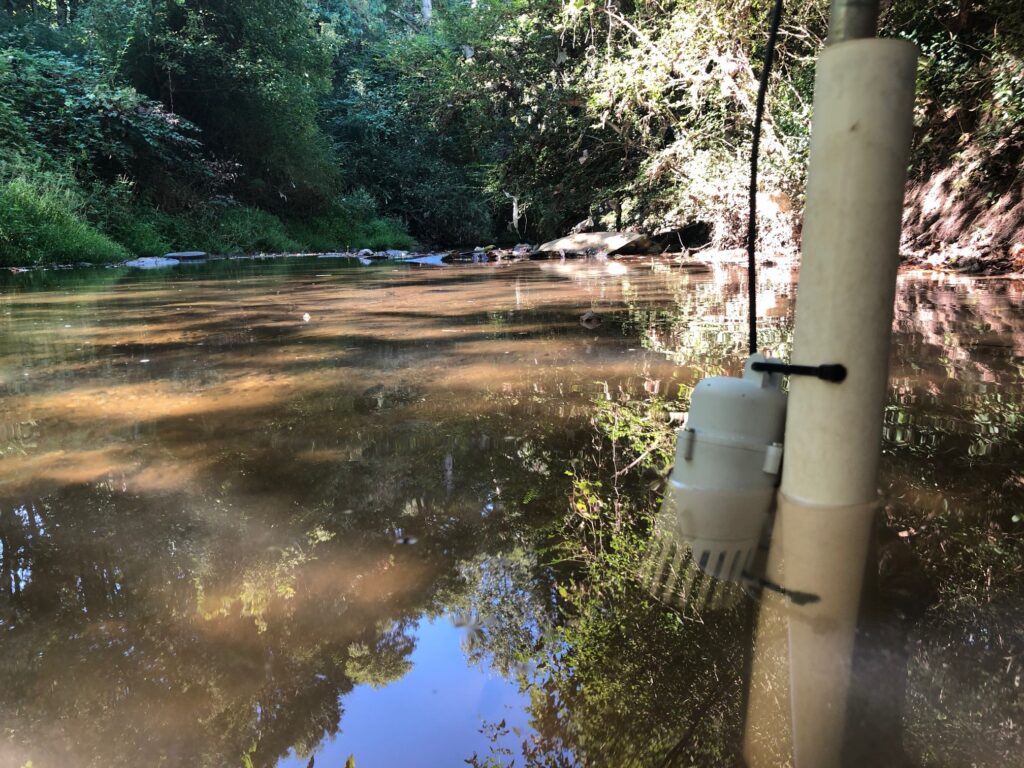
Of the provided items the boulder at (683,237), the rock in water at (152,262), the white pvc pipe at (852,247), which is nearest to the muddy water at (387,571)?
the white pvc pipe at (852,247)

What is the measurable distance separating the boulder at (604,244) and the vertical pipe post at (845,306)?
12977 millimetres

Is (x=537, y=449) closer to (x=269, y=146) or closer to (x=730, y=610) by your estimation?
(x=730, y=610)

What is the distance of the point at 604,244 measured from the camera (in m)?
14.4

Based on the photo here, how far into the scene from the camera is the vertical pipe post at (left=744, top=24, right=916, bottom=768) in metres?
1.18

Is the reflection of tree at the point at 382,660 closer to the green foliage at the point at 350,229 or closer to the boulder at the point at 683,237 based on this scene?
the boulder at the point at 683,237

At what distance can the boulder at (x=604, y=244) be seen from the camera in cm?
1424

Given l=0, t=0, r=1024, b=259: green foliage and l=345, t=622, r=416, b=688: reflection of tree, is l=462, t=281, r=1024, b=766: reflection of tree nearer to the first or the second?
l=345, t=622, r=416, b=688: reflection of tree

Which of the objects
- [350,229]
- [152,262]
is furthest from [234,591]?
[350,229]

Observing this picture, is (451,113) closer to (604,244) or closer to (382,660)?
(604,244)

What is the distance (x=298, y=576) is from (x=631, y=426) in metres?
1.07

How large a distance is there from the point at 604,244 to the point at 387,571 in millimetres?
13728

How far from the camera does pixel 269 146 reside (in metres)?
20.1

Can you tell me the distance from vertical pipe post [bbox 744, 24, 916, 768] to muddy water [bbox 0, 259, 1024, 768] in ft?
0.32

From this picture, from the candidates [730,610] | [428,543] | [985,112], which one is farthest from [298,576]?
[985,112]
